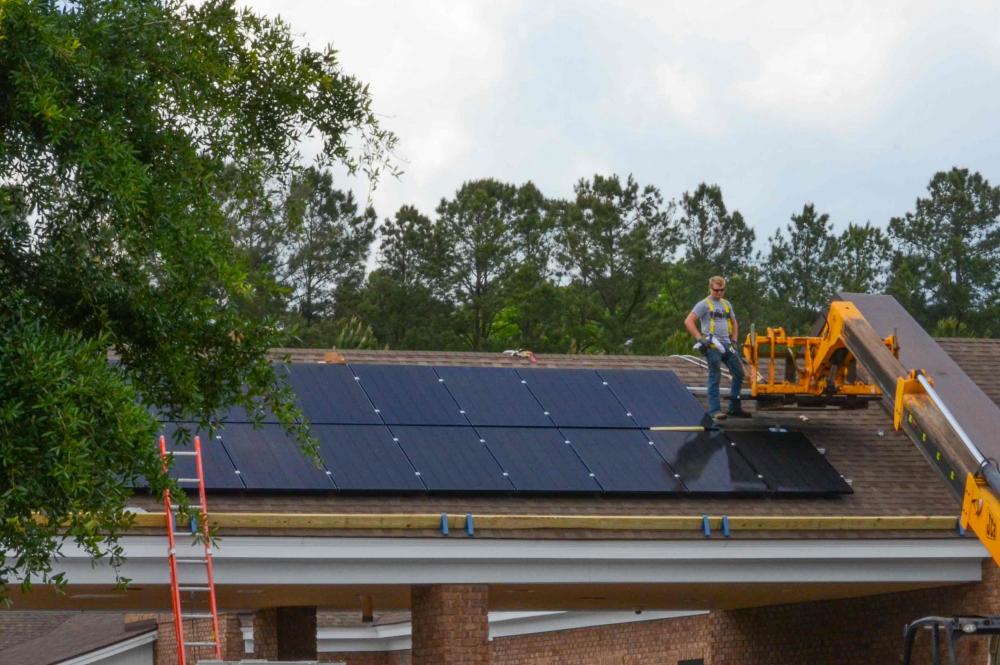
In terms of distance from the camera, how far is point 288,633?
2108cm

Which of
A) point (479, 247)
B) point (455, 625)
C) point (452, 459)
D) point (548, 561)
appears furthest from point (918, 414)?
point (479, 247)

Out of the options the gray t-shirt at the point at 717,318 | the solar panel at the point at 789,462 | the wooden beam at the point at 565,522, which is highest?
the gray t-shirt at the point at 717,318

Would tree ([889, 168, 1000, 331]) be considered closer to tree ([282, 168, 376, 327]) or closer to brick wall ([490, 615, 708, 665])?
tree ([282, 168, 376, 327])

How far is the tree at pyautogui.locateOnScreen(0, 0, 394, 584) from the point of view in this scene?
28.2 feet

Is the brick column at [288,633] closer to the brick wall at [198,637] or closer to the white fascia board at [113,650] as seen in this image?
the brick wall at [198,637]

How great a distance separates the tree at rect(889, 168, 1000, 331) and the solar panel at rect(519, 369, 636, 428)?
41448mm

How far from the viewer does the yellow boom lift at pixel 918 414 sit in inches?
396

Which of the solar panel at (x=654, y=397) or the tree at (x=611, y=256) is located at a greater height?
the tree at (x=611, y=256)

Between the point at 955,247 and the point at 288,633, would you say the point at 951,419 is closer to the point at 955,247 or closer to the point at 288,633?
the point at 288,633

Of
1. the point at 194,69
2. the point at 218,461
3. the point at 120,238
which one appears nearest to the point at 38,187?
the point at 120,238

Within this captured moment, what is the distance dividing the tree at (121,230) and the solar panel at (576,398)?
8466 millimetres

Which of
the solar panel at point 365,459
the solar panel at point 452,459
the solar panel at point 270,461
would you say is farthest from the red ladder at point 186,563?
the solar panel at point 452,459

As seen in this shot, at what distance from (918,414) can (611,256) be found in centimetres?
4635

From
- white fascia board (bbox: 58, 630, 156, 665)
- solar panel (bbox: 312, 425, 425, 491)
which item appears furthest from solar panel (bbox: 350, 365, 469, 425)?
white fascia board (bbox: 58, 630, 156, 665)
